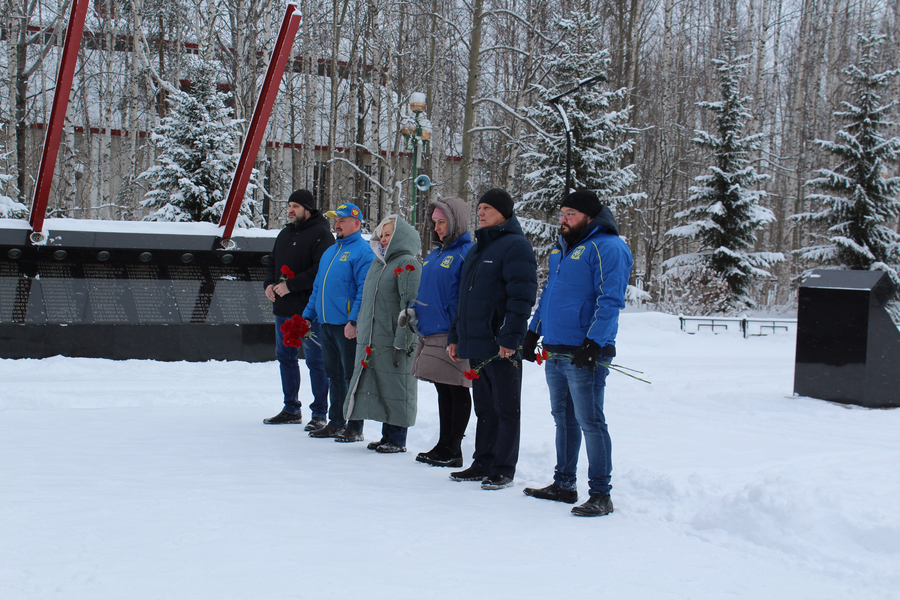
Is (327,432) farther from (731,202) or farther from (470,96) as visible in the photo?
(731,202)

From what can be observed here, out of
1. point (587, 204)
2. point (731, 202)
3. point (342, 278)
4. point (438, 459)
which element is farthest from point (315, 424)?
point (731, 202)

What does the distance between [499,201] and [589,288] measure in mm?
958

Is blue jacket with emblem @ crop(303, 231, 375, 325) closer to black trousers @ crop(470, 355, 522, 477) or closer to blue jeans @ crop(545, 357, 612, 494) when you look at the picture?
black trousers @ crop(470, 355, 522, 477)

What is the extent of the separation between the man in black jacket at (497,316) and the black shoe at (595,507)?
0.70 metres

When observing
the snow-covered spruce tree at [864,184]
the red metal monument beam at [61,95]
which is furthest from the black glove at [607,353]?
the snow-covered spruce tree at [864,184]

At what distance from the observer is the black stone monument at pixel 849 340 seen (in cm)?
834

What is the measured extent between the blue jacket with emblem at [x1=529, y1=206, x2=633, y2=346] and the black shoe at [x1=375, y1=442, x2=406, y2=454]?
182 cm

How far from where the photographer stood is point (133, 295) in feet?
33.8

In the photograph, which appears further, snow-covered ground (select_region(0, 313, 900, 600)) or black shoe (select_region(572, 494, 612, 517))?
black shoe (select_region(572, 494, 612, 517))

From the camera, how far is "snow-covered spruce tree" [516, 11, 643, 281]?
75.3 ft

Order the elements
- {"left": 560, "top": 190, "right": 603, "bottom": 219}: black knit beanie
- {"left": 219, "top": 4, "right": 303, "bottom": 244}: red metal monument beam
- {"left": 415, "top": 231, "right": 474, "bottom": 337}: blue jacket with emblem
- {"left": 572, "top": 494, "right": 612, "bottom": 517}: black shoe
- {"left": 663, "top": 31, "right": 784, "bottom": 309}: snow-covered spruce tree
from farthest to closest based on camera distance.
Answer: {"left": 663, "top": 31, "right": 784, "bottom": 309}: snow-covered spruce tree → {"left": 219, "top": 4, "right": 303, "bottom": 244}: red metal monument beam → {"left": 415, "top": 231, "right": 474, "bottom": 337}: blue jacket with emblem → {"left": 560, "top": 190, "right": 603, "bottom": 219}: black knit beanie → {"left": 572, "top": 494, "right": 612, "bottom": 517}: black shoe

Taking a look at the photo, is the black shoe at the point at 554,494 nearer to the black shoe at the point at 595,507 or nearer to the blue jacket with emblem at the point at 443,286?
the black shoe at the point at 595,507

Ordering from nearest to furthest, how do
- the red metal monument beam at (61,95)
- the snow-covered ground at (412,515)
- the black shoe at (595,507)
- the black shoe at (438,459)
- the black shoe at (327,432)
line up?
1. the snow-covered ground at (412,515)
2. the black shoe at (595,507)
3. the black shoe at (438,459)
4. the black shoe at (327,432)
5. the red metal monument beam at (61,95)

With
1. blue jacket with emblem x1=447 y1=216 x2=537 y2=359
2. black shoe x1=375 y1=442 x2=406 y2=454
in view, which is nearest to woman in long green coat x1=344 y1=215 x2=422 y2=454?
black shoe x1=375 y1=442 x2=406 y2=454
